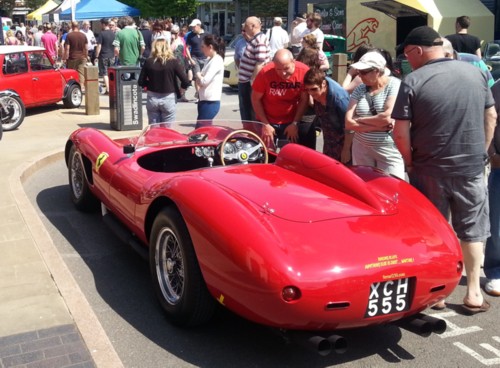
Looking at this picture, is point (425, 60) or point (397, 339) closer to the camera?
point (397, 339)

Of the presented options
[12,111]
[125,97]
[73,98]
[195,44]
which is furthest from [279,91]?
[195,44]

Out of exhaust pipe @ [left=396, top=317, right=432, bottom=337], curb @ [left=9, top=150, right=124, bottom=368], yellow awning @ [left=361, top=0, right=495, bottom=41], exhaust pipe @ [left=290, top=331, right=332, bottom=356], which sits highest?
yellow awning @ [left=361, top=0, right=495, bottom=41]

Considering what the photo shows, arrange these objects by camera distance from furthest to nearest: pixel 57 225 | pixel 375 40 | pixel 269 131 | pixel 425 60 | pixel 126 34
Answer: pixel 375 40 → pixel 126 34 → pixel 57 225 → pixel 269 131 → pixel 425 60

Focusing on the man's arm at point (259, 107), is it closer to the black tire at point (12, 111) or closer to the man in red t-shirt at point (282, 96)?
the man in red t-shirt at point (282, 96)

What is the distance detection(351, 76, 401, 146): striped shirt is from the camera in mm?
4923

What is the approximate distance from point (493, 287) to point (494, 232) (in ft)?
1.32

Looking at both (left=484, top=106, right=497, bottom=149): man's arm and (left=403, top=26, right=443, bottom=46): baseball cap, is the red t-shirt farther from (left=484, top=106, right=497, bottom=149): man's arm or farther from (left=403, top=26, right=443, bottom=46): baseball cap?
(left=484, top=106, right=497, bottom=149): man's arm

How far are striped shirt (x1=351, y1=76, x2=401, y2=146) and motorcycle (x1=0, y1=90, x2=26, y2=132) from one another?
7921 mm

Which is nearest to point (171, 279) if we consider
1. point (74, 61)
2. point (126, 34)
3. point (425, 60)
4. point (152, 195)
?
point (152, 195)

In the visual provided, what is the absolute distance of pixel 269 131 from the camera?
5285mm

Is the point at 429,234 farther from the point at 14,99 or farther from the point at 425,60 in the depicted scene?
the point at 14,99

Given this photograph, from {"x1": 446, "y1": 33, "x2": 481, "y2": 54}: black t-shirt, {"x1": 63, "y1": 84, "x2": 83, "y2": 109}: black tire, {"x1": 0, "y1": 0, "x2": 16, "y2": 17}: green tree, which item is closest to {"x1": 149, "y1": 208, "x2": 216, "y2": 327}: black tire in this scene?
{"x1": 446, "y1": 33, "x2": 481, "y2": 54}: black t-shirt

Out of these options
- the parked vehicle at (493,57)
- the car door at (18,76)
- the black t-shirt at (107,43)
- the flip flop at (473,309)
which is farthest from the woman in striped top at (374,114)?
the black t-shirt at (107,43)

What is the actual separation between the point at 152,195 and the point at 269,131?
1.38 meters
